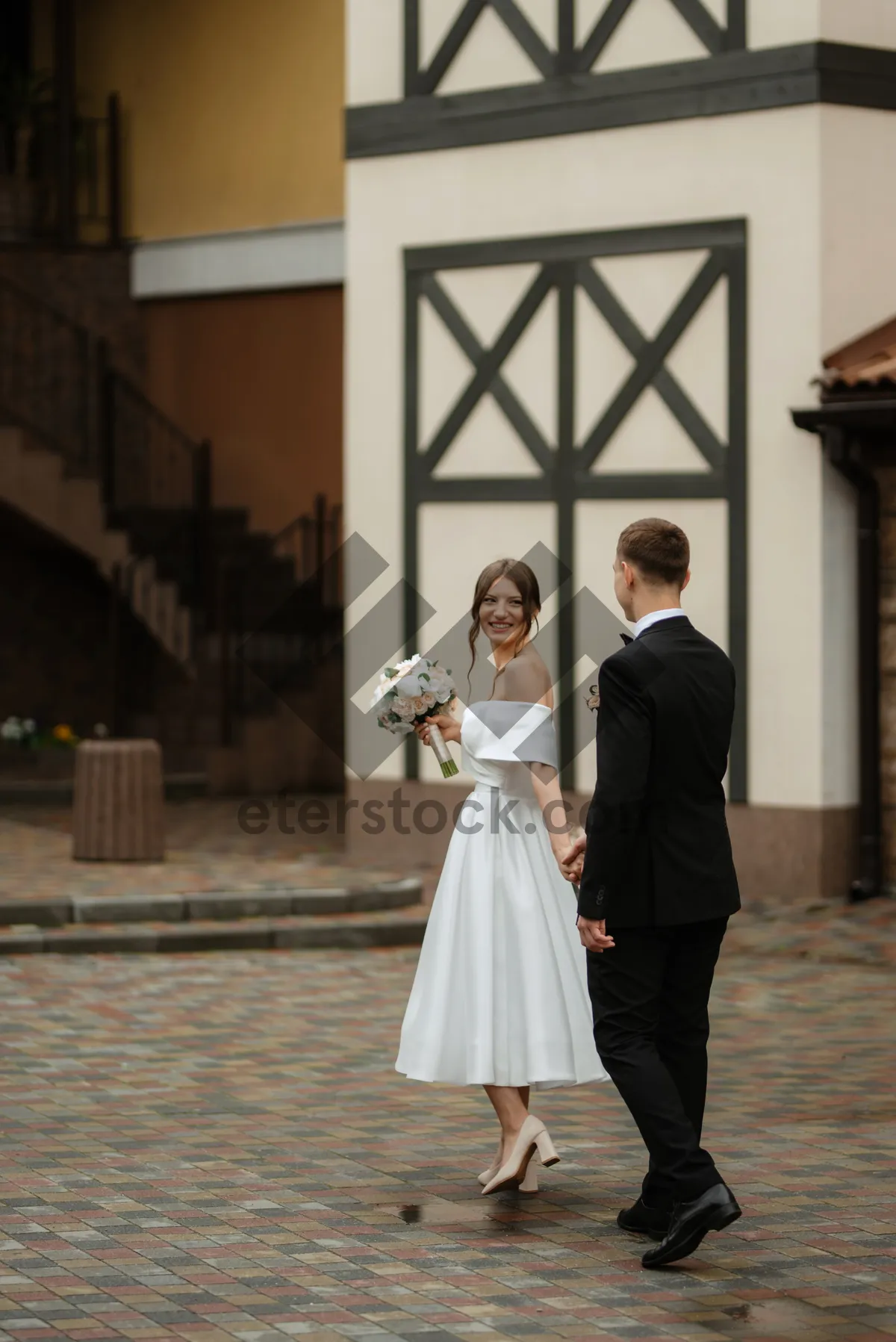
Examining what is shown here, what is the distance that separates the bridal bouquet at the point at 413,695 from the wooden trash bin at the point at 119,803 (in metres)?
7.85

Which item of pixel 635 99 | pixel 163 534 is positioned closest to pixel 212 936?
pixel 635 99

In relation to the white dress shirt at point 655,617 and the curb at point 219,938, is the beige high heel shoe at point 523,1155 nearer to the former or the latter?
the white dress shirt at point 655,617

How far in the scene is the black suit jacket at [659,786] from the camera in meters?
5.95

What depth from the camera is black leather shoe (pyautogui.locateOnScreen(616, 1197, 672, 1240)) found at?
6.23 meters

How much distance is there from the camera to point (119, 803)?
579 inches

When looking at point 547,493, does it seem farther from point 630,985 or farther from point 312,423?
point 630,985

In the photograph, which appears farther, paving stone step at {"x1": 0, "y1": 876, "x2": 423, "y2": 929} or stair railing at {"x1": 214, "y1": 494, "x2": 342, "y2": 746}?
stair railing at {"x1": 214, "y1": 494, "x2": 342, "y2": 746}

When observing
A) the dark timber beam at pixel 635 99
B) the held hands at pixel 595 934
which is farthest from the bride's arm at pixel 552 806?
the dark timber beam at pixel 635 99

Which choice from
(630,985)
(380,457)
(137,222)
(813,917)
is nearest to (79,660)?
(137,222)

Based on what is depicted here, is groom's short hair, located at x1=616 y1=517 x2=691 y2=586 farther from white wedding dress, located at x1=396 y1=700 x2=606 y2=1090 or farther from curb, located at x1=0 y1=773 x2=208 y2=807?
curb, located at x1=0 y1=773 x2=208 y2=807

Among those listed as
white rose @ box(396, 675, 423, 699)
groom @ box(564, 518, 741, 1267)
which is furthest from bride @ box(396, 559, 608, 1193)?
groom @ box(564, 518, 741, 1267)

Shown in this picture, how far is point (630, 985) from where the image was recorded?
6.08 meters

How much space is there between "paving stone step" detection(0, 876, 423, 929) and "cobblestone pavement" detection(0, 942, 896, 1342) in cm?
165

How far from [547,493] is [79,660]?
8.53m
